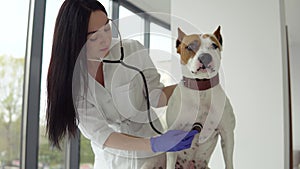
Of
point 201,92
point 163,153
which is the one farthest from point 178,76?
point 163,153

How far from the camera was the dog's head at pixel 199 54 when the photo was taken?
2.78 feet

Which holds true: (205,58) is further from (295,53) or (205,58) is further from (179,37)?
(295,53)

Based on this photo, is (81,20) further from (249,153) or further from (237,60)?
(249,153)

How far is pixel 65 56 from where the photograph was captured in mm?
944

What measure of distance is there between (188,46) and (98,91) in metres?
0.31

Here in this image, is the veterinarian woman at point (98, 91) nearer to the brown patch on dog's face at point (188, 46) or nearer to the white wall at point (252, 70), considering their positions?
the brown patch on dog's face at point (188, 46)

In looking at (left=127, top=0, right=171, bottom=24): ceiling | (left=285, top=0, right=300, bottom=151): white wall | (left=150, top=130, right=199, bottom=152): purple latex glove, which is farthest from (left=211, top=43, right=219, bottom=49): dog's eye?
(left=285, top=0, right=300, bottom=151): white wall

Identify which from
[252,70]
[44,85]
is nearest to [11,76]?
[44,85]

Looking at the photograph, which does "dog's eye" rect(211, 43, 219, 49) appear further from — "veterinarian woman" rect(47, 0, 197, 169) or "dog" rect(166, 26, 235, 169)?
"veterinarian woman" rect(47, 0, 197, 169)

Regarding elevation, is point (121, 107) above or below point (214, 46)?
below

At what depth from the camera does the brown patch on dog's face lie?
860 mm

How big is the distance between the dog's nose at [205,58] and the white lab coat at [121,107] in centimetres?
16

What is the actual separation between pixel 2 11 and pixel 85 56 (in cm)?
112

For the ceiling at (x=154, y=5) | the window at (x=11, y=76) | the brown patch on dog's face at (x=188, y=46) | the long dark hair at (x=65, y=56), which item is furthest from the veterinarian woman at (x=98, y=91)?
the window at (x=11, y=76)
